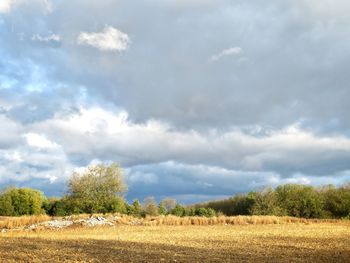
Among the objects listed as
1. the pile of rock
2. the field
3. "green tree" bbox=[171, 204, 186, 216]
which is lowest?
the field

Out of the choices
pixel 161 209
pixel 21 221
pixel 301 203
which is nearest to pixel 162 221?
pixel 21 221

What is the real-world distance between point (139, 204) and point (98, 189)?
808 cm

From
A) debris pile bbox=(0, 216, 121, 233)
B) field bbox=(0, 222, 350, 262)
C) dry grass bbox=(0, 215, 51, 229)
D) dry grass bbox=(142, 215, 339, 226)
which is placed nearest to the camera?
field bbox=(0, 222, 350, 262)

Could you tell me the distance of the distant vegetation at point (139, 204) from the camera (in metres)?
62.0

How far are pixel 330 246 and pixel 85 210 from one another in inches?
1565

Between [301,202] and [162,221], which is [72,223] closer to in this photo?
[162,221]

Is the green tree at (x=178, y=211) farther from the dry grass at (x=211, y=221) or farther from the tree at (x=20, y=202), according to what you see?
the tree at (x=20, y=202)

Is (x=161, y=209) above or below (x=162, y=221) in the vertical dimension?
above

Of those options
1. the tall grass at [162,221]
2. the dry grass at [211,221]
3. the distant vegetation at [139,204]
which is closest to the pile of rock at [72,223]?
the tall grass at [162,221]

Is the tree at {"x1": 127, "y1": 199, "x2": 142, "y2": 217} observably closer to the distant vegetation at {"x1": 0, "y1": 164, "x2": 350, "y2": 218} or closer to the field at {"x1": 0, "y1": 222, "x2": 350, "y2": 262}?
the distant vegetation at {"x1": 0, "y1": 164, "x2": 350, "y2": 218}

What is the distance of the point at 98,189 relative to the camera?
62.3 metres

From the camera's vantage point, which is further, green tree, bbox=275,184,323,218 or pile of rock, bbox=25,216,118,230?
green tree, bbox=275,184,323,218

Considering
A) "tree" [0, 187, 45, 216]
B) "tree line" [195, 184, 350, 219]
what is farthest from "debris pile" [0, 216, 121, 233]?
"tree" [0, 187, 45, 216]

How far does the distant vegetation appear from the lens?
62.0 meters
